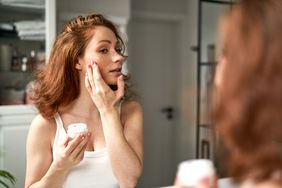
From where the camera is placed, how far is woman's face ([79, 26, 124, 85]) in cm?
115

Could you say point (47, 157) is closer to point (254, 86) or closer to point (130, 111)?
point (130, 111)

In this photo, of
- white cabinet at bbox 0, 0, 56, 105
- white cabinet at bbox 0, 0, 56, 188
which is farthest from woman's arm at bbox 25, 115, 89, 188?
white cabinet at bbox 0, 0, 56, 105

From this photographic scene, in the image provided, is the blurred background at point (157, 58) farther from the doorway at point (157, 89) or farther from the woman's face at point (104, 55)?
the woman's face at point (104, 55)

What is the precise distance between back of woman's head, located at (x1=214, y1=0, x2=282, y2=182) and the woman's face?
2.35ft

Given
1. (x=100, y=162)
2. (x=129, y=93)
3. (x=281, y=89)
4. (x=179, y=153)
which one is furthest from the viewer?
(x=179, y=153)

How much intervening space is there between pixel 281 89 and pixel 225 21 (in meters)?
0.13

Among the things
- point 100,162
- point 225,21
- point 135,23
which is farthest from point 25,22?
point 225,21

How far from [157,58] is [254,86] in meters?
2.51

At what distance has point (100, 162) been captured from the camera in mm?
1115

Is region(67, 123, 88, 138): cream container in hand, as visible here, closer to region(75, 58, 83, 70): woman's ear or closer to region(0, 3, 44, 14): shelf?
region(75, 58, 83, 70): woman's ear

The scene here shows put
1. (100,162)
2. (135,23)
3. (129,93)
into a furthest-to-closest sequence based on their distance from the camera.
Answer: (135,23) → (129,93) → (100,162)

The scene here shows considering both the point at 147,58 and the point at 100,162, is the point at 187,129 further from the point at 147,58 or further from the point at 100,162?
the point at 100,162

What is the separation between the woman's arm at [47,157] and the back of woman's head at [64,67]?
6 cm

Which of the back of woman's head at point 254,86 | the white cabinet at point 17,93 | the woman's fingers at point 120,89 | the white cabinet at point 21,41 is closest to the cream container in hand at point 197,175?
the back of woman's head at point 254,86
